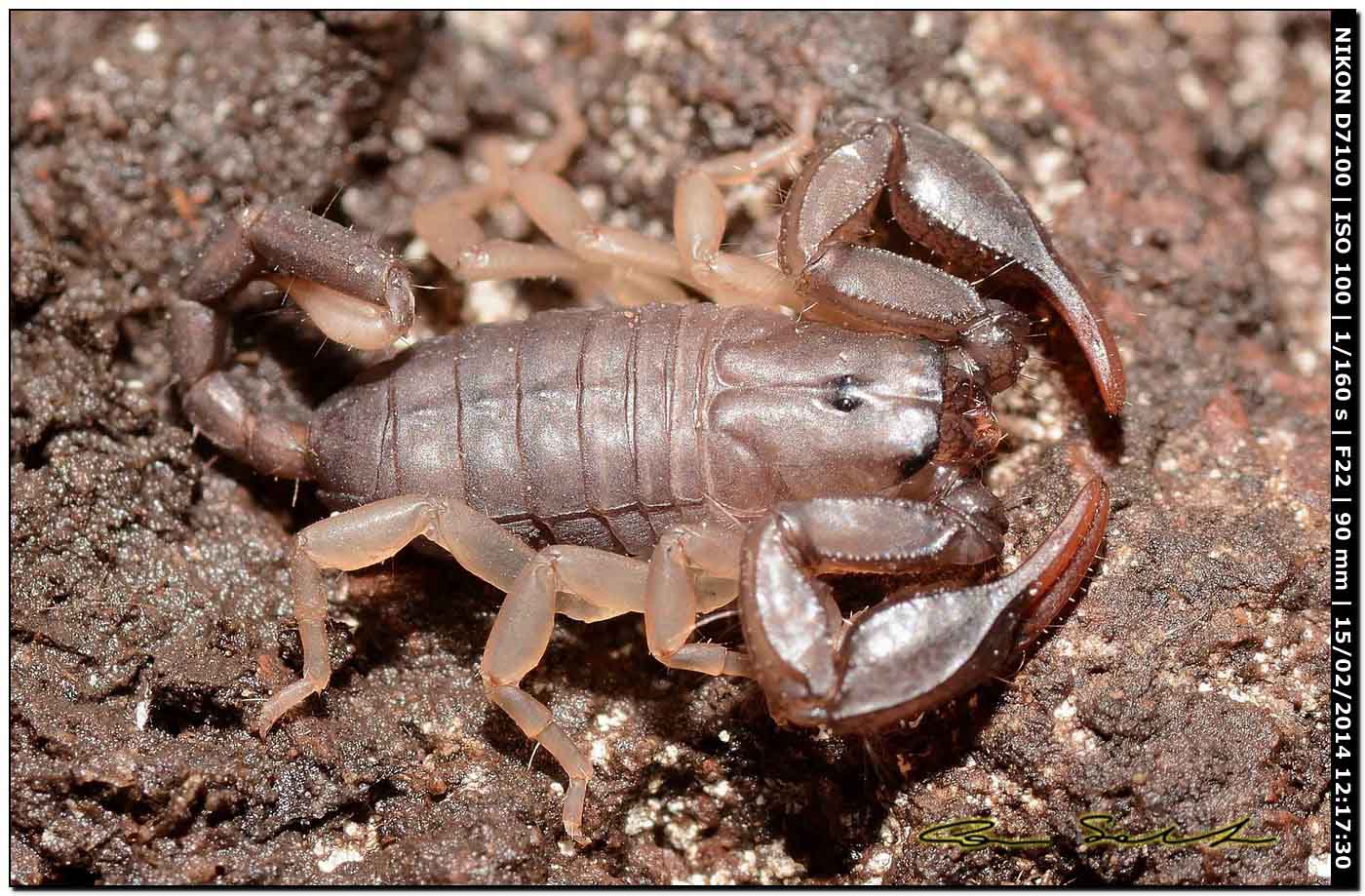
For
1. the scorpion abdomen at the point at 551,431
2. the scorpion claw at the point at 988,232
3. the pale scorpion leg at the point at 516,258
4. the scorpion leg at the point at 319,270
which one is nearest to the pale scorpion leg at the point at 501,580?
the scorpion abdomen at the point at 551,431

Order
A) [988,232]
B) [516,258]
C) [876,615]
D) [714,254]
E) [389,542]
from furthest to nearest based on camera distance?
[516,258], [714,254], [988,232], [389,542], [876,615]

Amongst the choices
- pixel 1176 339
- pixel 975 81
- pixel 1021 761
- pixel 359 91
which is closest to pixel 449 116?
pixel 359 91

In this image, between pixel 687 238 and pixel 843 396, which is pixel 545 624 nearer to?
pixel 843 396

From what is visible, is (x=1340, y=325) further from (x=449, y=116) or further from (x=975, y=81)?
(x=449, y=116)

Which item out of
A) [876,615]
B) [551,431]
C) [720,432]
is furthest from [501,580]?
[876,615]
